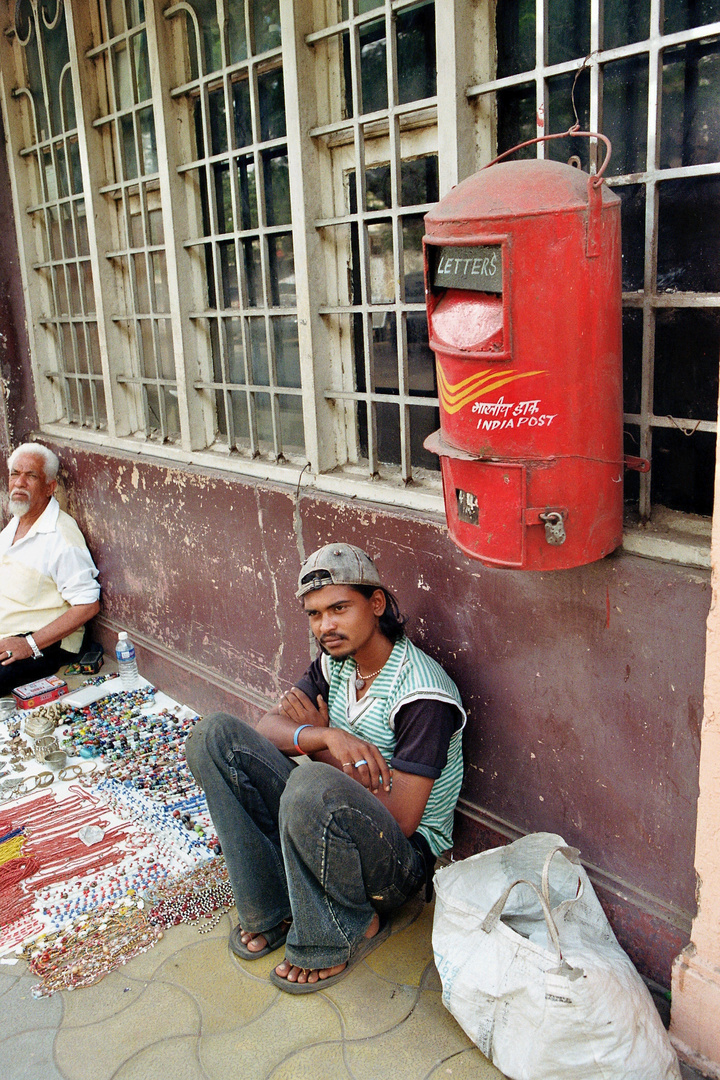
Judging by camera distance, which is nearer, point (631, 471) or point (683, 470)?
point (683, 470)

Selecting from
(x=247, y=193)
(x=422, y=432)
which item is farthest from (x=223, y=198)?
(x=422, y=432)

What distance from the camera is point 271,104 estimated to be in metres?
3.40

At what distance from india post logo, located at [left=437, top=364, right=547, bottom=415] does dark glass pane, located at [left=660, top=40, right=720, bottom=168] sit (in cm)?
70

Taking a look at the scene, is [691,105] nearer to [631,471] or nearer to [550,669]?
[631,471]

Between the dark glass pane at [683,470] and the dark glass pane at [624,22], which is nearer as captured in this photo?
the dark glass pane at [624,22]

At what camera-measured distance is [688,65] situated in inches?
82.4

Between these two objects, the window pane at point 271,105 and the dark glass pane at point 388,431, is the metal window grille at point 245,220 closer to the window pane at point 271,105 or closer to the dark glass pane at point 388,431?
the window pane at point 271,105

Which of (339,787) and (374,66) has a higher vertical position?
(374,66)

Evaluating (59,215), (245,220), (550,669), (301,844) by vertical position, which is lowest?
(301,844)

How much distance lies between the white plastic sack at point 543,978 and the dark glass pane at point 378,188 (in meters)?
2.15

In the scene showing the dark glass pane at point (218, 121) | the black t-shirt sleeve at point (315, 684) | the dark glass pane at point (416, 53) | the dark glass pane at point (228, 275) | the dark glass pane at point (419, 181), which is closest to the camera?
the dark glass pane at point (416, 53)

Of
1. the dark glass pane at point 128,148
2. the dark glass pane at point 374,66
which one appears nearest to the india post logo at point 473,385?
the dark glass pane at point 374,66

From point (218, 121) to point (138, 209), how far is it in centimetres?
92

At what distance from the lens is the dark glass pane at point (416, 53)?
107 inches
